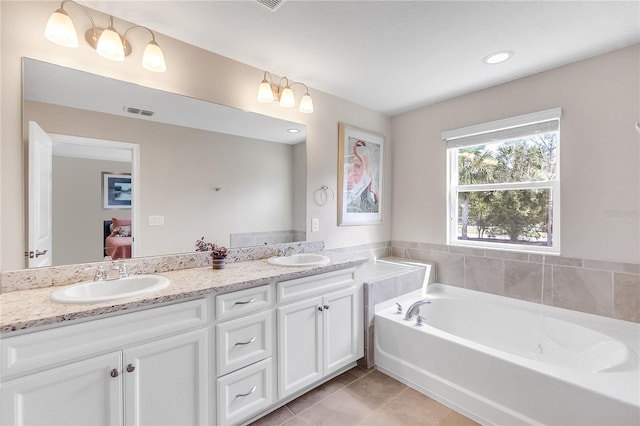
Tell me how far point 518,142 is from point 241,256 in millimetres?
2500

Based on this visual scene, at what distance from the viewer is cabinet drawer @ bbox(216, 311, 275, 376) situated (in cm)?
149

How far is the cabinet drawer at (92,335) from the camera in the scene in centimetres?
101

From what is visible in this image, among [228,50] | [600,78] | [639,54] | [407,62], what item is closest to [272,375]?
[228,50]

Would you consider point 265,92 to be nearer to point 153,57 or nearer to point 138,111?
point 153,57

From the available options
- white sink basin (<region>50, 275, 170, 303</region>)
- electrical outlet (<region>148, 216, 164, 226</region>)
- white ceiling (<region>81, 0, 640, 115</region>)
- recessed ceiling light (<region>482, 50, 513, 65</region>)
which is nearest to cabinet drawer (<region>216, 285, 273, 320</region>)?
white sink basin (<region>50, 275, 170, 303</region>)

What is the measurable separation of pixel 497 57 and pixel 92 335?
2.84 metres

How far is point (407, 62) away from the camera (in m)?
2.13

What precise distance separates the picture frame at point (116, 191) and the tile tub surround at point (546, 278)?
268 cm

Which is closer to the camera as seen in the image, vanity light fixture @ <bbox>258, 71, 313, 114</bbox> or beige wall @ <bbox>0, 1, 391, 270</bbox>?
beige wall @ <bbox>0, 1, 391, 270</bbox>

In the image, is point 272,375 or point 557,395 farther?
point 272,375

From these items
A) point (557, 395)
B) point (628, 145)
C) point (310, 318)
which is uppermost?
point (628, 145)

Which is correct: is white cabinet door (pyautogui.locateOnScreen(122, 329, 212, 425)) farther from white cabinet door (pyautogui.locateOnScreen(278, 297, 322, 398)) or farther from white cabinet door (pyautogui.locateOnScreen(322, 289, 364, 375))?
white cabinet door (pyautogui.locateOnScreen(322, 289, 364, 375))

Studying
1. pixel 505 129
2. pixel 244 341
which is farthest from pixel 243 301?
pixel 505 129

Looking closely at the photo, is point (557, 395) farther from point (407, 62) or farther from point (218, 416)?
point (407, 62)
